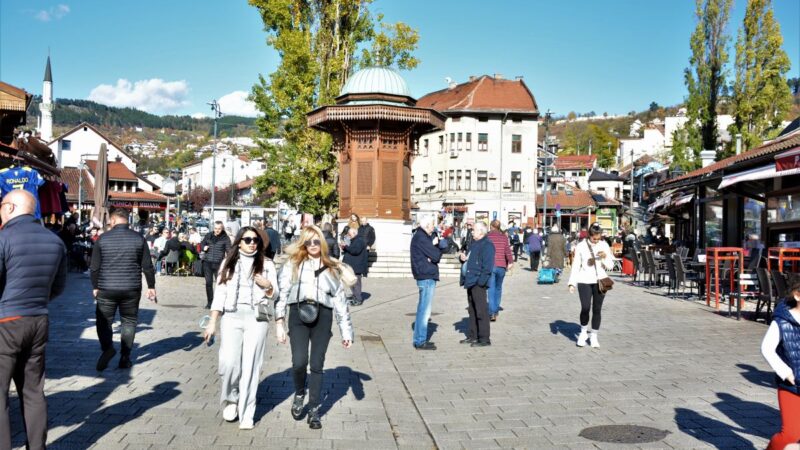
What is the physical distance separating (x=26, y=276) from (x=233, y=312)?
1.91 m

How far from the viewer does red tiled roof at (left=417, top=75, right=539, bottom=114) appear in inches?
2822

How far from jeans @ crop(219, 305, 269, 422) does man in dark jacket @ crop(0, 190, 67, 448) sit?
Answer: 1662 mm

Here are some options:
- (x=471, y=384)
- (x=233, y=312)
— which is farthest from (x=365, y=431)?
(x=471, y=384)

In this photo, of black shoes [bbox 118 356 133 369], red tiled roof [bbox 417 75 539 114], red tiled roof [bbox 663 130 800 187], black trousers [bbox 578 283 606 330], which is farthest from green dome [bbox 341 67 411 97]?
red tiled roof [bbox 417 75 539 114]

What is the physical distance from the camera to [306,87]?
3572cm

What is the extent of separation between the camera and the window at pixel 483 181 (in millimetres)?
71312

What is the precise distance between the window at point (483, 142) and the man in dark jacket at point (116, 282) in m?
63.7

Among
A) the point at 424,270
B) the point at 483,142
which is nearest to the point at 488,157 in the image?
the point at 483,142

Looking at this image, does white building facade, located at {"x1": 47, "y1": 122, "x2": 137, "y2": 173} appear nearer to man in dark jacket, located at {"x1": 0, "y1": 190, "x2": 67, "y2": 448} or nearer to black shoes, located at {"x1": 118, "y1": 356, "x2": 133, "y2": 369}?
black shoes, located at {"x1": 118, "y1": 356, "x2": 133, "y2": 369}

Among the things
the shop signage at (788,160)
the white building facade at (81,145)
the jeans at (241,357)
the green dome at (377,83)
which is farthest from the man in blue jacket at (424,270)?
the white building facade at (81,145)

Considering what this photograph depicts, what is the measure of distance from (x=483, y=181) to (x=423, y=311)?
60.8 m

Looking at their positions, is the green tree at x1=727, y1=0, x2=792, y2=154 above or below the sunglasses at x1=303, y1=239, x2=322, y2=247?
above

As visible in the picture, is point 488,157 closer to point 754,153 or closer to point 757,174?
point 754,153

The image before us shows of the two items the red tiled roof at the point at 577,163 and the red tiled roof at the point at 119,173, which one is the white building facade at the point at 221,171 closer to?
the red tiled roof at the point at 119,173
